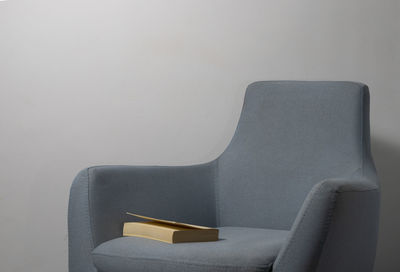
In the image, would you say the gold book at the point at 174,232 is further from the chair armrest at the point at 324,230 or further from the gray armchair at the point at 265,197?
the chair armrest at the point at 324,230

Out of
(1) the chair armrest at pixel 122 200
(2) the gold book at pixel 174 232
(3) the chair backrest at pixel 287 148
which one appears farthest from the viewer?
(3) the chair backrest at pixel 287 148

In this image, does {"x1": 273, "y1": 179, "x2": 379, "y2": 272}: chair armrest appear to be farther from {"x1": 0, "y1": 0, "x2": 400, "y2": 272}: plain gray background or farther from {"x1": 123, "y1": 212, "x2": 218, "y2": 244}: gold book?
{"x1": 0, "y1": 0, "x2": 400, "y2": 272}: plain gray background

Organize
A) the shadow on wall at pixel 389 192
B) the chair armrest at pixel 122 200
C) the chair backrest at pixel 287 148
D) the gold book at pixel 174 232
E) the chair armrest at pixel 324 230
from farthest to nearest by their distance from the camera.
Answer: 1. the shadow on wall at pixel 389 192
2. the chair backrest at pixel 287 148
3. the chair armrest at pixel 122 200
4. the gold book at pixel 174 232
5. the chair armrest at pixel 324 230

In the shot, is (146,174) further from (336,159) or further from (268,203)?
(336,159)

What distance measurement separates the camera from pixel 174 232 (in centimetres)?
158

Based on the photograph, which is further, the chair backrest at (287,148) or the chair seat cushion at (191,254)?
the chair backrest at (287,148)

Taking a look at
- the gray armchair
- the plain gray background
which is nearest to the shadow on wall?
the plain gray background

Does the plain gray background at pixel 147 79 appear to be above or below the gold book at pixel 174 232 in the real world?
above

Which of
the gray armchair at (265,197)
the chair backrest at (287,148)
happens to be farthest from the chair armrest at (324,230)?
the chair backrest at (287,148)

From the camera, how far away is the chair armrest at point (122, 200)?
1741mm

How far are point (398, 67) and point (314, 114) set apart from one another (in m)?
0.52

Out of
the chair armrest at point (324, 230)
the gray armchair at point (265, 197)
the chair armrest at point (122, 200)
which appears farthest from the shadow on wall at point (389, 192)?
the chair armrest at point (324, 230)

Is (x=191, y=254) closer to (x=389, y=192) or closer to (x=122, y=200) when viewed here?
(x=122, y=200)

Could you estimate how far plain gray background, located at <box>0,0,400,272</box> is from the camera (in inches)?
93.1
